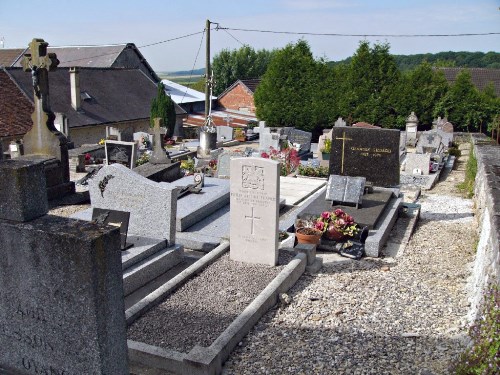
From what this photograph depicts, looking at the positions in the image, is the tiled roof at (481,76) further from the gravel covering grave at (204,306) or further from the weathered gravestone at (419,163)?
the gravel covering grave at (204,306)

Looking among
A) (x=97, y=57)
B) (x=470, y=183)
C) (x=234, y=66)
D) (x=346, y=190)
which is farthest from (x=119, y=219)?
(x=234, y=66)

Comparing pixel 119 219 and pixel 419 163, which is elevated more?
pixel 119 219

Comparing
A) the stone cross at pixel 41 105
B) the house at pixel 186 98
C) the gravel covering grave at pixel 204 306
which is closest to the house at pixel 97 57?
the house at pixel 186 98

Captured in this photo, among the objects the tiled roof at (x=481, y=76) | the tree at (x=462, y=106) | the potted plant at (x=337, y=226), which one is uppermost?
the tiled roof at (x=481, y=76)

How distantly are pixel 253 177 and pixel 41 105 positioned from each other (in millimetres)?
7122

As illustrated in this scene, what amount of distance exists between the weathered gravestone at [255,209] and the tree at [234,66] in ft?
174

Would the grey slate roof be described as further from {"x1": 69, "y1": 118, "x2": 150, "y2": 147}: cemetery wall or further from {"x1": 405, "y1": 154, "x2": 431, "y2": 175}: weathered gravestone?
{"x1": 405, "y1": 154, "x2": 431, "y2": 175}: weathered gravestone

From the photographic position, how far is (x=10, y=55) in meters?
33.8

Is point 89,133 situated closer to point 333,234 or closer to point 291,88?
point 291,88

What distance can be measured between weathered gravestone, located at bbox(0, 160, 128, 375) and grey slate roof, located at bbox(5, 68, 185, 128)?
19.0m

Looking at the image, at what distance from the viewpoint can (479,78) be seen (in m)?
43.9

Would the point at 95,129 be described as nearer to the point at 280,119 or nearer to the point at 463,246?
the point at 280,119

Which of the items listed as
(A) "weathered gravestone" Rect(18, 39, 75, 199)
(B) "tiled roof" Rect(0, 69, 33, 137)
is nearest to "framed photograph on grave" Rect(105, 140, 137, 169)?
(A) "weathered gravestone" Rect(18, 39, 75, 199)

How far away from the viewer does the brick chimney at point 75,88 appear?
2254 cm
